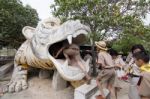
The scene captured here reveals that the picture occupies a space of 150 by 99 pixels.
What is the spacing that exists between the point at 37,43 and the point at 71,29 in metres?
1.10

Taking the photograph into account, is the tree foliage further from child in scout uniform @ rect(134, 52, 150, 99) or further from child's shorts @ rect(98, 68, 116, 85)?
child in scout uniform @ rect(134, 52, 150, 99)

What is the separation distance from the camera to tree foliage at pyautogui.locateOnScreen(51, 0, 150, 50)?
8.08m

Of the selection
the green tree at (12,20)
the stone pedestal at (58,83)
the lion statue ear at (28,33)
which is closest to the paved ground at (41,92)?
the stone pedestal at (58,83)

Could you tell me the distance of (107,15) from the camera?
8086 millimetres

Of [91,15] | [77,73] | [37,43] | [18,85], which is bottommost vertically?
[18,85]

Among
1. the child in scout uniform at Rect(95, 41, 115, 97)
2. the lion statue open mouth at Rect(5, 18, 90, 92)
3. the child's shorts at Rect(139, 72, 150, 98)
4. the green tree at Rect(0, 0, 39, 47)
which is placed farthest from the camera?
the green tree at Rect(0, 0, 39, 47)

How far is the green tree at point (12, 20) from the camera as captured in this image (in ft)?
32.7

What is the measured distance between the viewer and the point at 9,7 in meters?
10.3

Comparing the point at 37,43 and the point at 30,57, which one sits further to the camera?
the point at 30,57

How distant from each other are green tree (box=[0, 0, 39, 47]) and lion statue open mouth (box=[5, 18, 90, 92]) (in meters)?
3.20

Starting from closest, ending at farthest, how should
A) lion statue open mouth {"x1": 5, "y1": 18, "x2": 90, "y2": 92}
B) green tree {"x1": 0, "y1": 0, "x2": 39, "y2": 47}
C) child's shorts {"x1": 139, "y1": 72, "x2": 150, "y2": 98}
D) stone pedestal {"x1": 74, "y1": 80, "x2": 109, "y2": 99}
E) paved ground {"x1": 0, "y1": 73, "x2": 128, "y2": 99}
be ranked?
child's shorts {"x1": 139, "y1": 72, "x2": 150, "y2": 98}, stone pedestal {"x1": 74, "y1": 80, "x2": 109, "y2": 99}, lion statue open mouth {"x1": 5, "y1": 18, "x2": 90, "y2": 92}, paved ground {"x1": 0, "y1": 73, "x2": 128, "y2": 99}, green tree {"x1": 0, "y1": 0, "x2": 39, "y2": 47}

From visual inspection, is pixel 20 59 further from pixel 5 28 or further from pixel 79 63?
pixel 5 28

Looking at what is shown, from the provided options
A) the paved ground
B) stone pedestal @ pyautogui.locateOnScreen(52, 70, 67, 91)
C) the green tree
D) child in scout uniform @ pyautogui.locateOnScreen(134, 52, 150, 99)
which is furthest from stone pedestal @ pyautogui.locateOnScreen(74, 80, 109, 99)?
the green tree

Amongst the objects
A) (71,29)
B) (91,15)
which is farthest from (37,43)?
(91,15)
